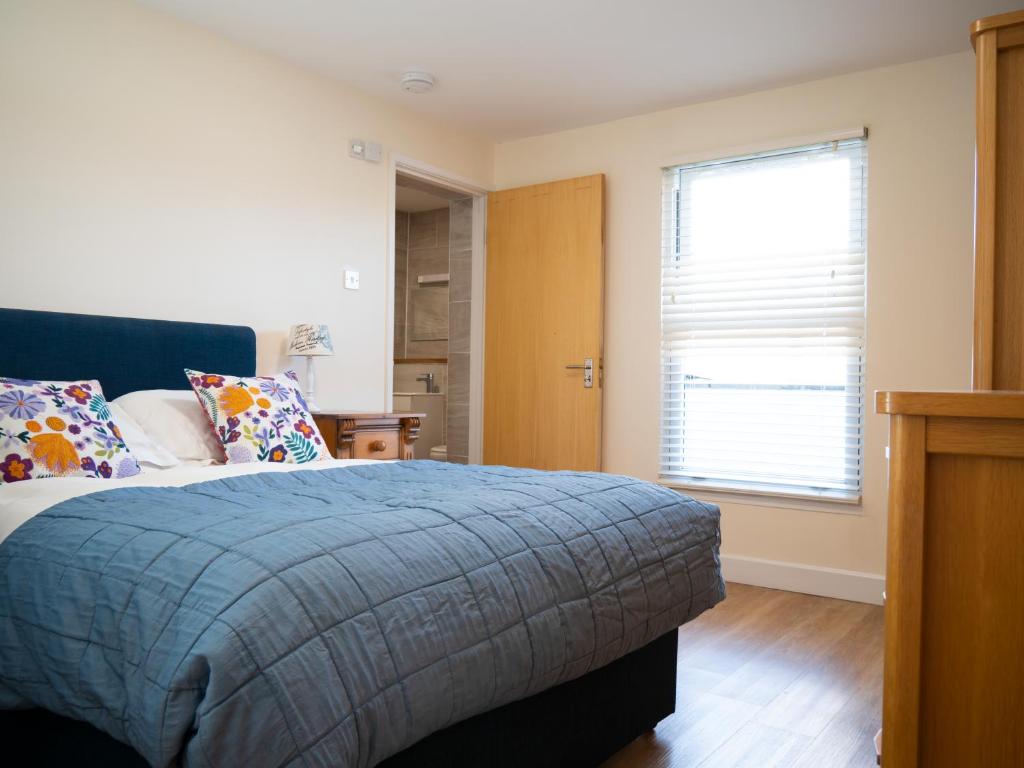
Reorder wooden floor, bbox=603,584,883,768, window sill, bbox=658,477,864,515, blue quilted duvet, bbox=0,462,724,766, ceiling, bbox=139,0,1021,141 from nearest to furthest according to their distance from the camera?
blue quilted duvet, bbox=0,462,724,766 < wooden floor, bbox=603,584,883,768 < ceiling, bbox=139,0,1021,141 < window sill, bbox=658,477,864,515

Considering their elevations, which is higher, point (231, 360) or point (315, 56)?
point (315, 56)

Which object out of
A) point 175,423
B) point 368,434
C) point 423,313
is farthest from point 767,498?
point 423,313

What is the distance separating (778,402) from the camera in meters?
4.17

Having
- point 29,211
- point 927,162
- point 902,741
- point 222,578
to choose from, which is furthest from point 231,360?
point 927,162

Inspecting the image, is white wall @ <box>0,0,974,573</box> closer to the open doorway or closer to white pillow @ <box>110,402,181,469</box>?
the open doorway

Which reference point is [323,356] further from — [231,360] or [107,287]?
[107,287]

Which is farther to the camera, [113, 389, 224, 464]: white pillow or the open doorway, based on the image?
the open doorway

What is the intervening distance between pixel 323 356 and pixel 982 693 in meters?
3.51

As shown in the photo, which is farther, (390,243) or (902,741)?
(390,243)

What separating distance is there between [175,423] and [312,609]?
6.29 ft

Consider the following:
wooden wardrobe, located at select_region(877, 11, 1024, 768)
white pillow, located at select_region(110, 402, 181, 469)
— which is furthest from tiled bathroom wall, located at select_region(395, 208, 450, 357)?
wooden wardrobe, located at select_region(877, 11, 1024, 768)

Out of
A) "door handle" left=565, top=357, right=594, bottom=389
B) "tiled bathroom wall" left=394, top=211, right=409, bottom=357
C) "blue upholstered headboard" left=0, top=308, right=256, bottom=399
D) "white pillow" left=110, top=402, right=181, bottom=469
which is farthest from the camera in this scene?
"tiled bathroom wall" left=394, top=211, right=409, bottom=357

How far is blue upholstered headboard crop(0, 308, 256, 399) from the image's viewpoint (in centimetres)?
281

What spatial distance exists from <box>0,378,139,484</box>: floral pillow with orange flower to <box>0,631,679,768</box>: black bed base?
2.71 ft
